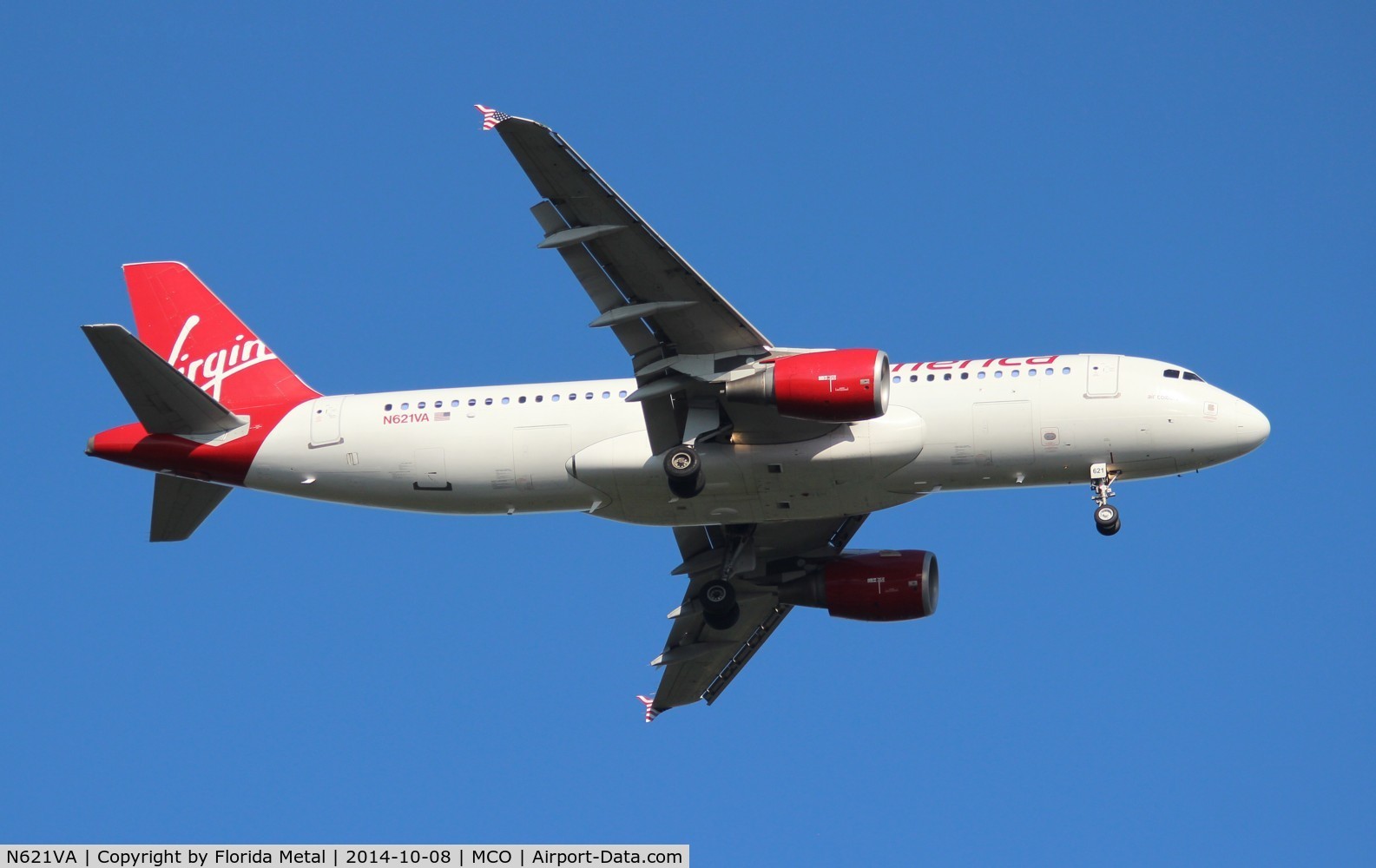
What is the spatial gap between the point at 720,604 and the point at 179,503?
50.4ft

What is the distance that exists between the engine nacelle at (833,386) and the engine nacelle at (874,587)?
9202 millimetres

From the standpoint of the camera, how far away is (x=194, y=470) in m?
49.5

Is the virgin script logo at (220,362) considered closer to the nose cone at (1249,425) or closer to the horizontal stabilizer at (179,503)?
the horizontal stabilizer at (179,503)

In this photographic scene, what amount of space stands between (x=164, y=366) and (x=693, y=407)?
13713 millimetres

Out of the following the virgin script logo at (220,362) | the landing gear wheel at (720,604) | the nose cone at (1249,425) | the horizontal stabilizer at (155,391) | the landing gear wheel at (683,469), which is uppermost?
the virgin script logo at (220,362)

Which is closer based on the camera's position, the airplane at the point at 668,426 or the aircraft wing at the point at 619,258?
the aircraft wing at the point at 619,258

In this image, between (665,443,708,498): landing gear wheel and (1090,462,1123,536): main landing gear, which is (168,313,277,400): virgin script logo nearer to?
(665,443,708,498): landing gear wheel

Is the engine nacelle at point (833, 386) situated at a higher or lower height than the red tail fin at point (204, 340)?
lower

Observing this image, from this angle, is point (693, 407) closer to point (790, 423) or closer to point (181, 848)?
point (790, 423)

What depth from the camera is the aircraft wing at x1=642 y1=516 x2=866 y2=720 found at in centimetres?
5412

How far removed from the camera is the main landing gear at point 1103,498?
1832 inches

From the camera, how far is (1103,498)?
46.8 meters

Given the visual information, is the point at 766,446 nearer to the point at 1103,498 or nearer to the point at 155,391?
the point at 1103,498

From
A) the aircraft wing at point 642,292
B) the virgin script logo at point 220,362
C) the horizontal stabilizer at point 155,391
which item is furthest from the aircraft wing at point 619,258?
the virgin script logo at point 220,362
